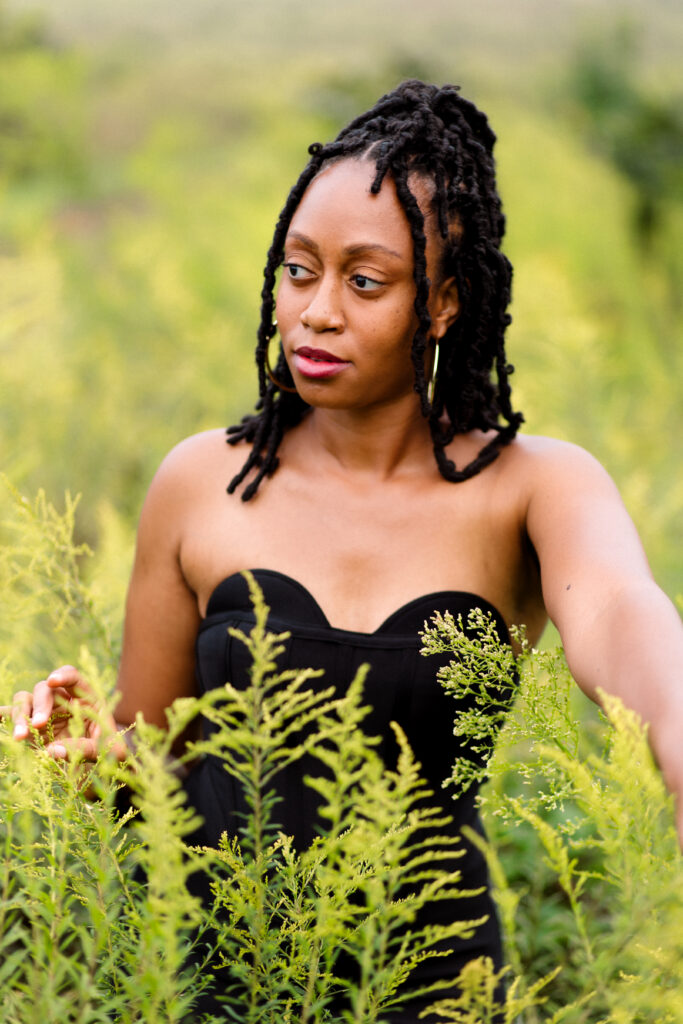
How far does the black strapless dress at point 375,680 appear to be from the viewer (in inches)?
58.5

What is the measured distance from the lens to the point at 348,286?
4.72ft

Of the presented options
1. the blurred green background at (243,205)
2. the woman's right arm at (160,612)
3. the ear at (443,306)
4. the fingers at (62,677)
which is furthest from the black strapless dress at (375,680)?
the blurred green background at (243,205)

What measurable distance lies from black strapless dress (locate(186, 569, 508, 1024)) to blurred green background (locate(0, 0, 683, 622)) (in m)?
0.49

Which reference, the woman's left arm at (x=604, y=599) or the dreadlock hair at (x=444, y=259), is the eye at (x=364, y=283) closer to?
the dreadlock hair at (x=444, y=259)

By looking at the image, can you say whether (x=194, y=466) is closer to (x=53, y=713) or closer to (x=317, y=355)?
(x=317, y=355)

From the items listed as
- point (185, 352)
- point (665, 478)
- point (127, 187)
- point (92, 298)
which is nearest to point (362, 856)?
point (665, 478)

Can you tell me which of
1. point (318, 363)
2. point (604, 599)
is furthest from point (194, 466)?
point (604, 599)

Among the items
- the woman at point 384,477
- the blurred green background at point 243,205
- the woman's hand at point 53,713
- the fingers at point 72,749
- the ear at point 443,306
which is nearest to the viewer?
the fingers at point 72,749

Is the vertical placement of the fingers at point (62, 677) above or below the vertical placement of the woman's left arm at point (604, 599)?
below

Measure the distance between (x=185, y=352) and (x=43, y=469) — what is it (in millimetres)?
1131

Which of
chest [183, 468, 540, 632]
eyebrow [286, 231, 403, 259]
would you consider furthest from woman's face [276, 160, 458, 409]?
chest [183, 468, 540, 632]

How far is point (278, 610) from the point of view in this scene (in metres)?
1.54

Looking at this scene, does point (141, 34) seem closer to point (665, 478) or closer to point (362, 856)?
point (665, 478)

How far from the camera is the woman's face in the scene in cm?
143
